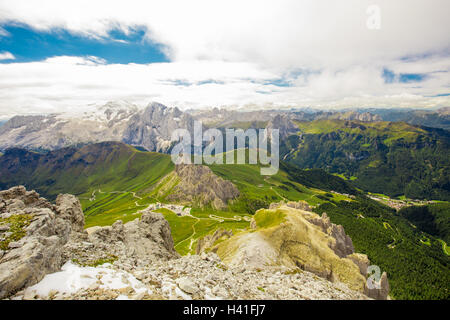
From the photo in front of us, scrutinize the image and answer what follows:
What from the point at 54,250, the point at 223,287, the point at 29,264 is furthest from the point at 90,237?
the point at 223,287

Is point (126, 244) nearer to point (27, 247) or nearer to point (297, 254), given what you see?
point (27, 247)

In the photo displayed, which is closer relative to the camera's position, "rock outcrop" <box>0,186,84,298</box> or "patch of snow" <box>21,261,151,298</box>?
"rock outcrop" <box>0,186,84,298</box>

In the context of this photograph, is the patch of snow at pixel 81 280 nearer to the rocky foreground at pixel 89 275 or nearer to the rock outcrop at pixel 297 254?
the rocky foreground at pixel 89 275

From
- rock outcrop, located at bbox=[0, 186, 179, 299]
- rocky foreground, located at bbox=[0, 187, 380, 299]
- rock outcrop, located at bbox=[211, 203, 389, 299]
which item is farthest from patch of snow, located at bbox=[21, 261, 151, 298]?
rock outcrop, located at bbox=[211, 203, 389, 299]

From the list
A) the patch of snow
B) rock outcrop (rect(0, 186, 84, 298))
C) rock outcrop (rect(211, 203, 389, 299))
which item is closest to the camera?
rock outcrop (rect(0, 186, 84, 298))

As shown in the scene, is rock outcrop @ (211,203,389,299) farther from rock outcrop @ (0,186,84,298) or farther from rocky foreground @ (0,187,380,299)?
rock outcrop @ (0,186,84,298)

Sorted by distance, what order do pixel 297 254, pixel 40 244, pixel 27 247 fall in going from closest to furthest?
pixel 27 247
pixel 40 244
pixel 297 254

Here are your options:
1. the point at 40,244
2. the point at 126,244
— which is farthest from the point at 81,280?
the point at 126,244

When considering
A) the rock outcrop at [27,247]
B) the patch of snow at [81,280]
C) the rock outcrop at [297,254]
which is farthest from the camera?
the rock outcrop at [297,254]

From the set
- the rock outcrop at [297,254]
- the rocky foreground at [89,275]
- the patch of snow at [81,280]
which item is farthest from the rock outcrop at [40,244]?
the rock outcrop at [297,254]
